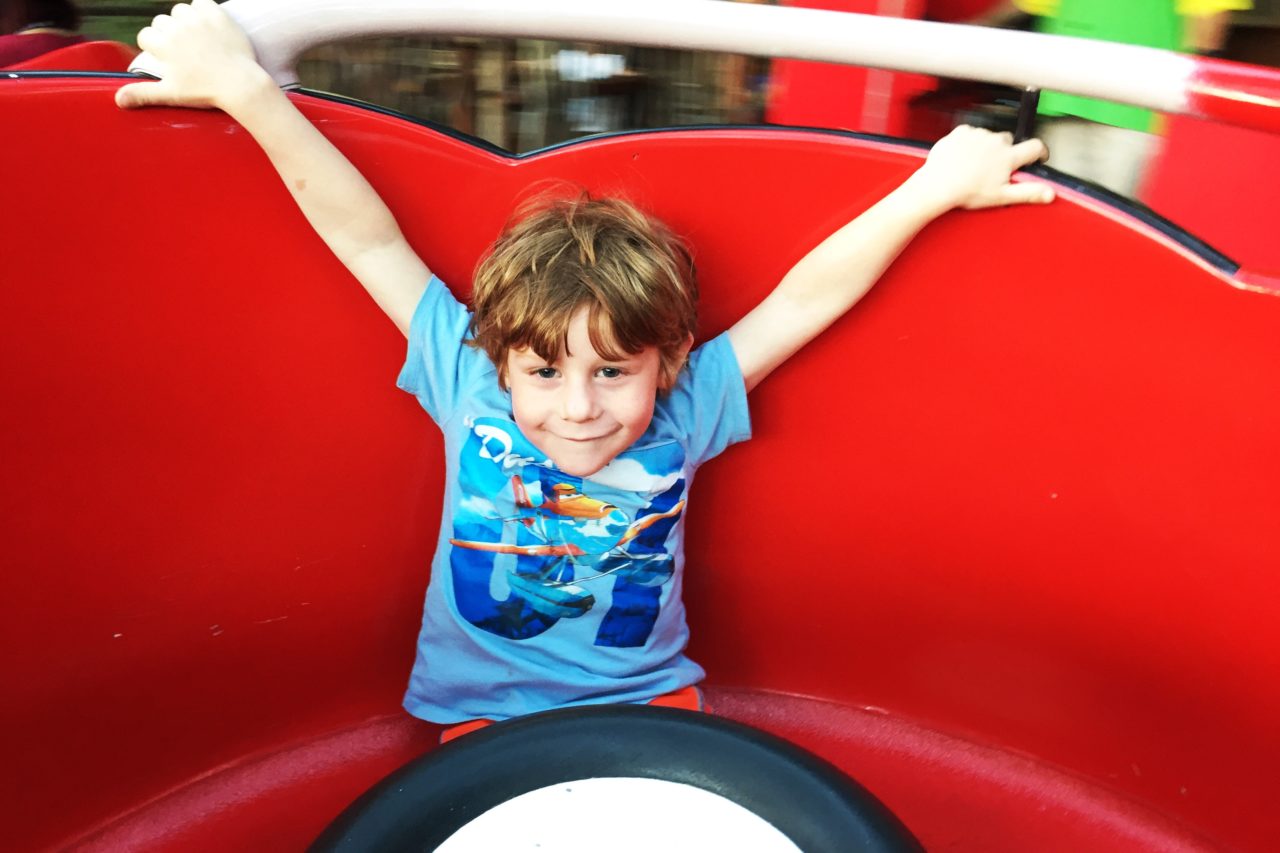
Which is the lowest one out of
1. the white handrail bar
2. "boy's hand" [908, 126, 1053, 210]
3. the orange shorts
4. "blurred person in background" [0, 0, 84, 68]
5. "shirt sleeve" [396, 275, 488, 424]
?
the orange shorts

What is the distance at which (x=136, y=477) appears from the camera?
1077 millimetres

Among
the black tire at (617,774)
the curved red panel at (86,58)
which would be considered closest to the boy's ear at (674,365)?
the black tire at (617,774)

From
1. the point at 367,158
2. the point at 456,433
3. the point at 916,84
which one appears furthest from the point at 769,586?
the point at 916,84

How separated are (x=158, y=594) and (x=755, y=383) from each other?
0.58 meters

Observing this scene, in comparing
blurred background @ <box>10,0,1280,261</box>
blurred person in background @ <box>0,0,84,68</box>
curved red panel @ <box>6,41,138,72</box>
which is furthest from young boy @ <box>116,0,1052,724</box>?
blurred person in background @ <box>0,0,84,68</box>

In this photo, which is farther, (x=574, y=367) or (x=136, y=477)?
(x=136, y=477)

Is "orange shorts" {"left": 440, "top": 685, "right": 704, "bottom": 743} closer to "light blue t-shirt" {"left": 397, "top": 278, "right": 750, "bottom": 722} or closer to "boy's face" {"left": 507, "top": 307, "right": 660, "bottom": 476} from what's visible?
"light blue t-shirt" {"left": 397, "top": 278, "right": 750, "bottom": 722}

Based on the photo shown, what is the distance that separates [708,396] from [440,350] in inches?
9.4

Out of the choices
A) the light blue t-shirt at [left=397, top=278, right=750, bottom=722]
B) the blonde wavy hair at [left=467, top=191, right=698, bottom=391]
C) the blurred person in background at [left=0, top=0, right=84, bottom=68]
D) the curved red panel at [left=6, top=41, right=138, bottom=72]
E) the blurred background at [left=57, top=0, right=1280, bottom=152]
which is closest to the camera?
the blonde wavy hair at [left=467, top=191, right=698, bottom=391]

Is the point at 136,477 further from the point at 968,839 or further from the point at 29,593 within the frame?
the point at 968,839

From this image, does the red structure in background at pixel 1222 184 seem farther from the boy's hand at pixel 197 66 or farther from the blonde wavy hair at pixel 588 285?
the boy's hand at pixel 197 66

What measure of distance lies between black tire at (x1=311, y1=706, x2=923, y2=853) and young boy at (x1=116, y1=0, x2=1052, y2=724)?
19 cm

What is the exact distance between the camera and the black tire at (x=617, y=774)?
85 cm

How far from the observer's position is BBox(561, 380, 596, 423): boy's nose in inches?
Answer: 37.3
